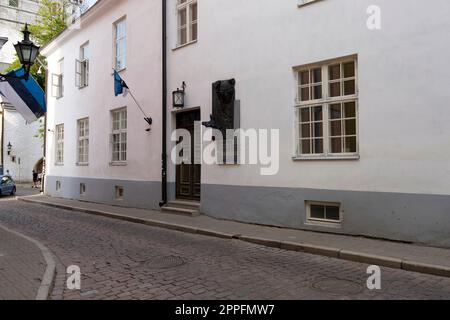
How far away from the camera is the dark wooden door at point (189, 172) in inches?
454

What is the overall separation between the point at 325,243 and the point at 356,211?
1069 mm

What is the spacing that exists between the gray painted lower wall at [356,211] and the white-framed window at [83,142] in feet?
28.8

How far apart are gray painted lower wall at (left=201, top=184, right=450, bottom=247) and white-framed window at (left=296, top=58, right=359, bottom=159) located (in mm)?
899

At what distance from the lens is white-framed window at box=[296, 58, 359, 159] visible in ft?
26.6

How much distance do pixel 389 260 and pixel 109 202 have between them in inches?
441

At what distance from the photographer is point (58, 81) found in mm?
19953

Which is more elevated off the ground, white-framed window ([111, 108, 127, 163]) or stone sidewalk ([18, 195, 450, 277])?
white-framed window ([111, 108, 127, 163])

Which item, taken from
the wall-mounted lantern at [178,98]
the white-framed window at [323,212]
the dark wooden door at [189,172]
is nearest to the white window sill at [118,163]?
the dark wooden door at [189,172]

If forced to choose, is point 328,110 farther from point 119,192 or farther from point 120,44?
point 120,44

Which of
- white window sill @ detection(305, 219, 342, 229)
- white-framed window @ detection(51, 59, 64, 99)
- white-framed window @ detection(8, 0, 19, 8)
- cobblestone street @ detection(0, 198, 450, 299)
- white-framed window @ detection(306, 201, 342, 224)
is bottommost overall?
cobblestone street @ detection(0, 198, 450, 299)

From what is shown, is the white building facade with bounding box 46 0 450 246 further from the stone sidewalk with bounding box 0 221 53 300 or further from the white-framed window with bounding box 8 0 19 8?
the white-framed window with bounding box 8 0 19 8

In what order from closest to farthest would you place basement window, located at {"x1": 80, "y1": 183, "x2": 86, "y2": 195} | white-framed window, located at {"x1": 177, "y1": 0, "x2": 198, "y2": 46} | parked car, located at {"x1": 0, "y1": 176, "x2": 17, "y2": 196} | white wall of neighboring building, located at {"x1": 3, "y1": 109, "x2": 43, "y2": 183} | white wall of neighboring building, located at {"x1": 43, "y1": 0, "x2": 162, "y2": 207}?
white-framed window, located at {"x1": 177, "y1": 0, "x2": 198, "y2": 46} < white wall of neighboring building, located at {"x1": 43, "y1": 0, "x2": 162, "y2": 207} < basement window, located at {"x1": 80, "y1": 183, "x2": 86, "y2": 195} < parked car, located at {"x1": 0, "y1": 176, "x2": 17, "y2": 196} < white wall of neighboring building, located at {"x1": 3, "y1": 109, "x2": 43, "y2": 183}

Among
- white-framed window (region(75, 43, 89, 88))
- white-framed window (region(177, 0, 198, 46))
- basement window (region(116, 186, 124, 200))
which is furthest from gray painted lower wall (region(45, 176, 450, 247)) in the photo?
white-framed window (region(75, 43, 89, 88))

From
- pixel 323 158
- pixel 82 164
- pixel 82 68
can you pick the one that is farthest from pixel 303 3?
pixel 82 68
